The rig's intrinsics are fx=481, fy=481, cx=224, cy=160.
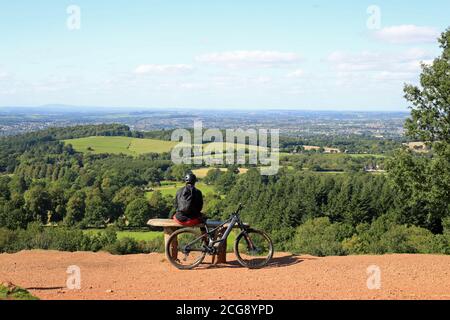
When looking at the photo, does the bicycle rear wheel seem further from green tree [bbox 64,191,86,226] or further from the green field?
the green field

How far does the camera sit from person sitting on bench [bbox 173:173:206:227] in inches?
444

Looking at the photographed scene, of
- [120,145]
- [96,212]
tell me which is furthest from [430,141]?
[120,145]

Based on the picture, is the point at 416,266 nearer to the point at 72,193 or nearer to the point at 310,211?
the point at 310,211

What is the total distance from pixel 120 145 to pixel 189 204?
118 meters

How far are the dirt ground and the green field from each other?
349ft

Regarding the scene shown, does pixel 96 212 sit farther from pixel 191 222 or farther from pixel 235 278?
pixel 235 278

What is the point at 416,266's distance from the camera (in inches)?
455

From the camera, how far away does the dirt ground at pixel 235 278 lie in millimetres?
8969

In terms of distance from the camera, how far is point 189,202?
1127cm

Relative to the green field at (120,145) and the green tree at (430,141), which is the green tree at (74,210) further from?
the green tree at (430,141)

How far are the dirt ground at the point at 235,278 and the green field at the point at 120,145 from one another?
106324 millimetres

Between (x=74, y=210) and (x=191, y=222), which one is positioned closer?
(x=191, y=222)
